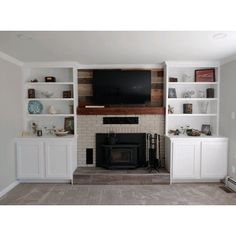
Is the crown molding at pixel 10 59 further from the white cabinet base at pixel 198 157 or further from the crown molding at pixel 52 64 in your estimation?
the white cabinet base at pixel 198 157

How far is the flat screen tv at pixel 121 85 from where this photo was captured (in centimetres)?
429

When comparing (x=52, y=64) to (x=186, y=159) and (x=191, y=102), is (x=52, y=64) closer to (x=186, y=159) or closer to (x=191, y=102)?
(x=191, y=102)

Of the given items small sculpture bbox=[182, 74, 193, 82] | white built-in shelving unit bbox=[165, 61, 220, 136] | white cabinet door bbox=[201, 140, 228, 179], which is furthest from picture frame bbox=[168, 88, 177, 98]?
white cabinet door bbox=[201, 140, 228, 179]

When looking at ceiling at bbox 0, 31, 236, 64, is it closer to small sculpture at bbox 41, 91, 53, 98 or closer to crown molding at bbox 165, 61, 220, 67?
crown molding at bbox 165, 61, 220, 67

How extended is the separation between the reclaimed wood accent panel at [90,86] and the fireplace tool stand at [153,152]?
726mm

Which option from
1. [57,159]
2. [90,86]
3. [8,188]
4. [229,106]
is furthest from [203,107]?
[8,188]

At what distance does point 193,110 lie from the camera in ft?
14.8

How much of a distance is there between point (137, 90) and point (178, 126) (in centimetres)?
124

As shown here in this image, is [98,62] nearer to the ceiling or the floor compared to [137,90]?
nearer to the ceiling

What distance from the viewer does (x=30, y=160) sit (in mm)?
3912

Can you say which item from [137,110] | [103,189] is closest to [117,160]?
[103,189]

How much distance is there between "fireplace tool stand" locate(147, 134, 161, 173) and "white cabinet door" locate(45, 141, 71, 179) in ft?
5.50

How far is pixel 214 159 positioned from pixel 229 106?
1062 mm

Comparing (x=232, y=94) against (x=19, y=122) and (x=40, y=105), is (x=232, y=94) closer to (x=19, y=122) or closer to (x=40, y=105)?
(x=40, y=105)
